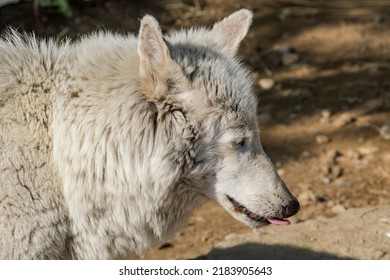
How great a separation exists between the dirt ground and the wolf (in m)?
1.92

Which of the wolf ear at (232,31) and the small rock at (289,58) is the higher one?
the wolf ear at (232,31)

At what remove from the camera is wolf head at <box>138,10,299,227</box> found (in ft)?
14.3

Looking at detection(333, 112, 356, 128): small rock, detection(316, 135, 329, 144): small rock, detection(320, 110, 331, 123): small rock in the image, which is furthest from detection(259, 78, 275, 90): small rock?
detection(316, 135, 329, 144): small rock

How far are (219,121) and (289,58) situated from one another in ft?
16.7

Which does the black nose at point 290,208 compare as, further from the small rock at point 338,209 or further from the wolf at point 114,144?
the small rock at point 338,209

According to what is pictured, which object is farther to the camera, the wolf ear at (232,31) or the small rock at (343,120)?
the small rock at (343,120)

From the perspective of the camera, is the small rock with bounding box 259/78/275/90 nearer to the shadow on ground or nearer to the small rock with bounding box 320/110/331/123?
the small rock with bounding box 320/110/331/123

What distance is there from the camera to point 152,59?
427 cm

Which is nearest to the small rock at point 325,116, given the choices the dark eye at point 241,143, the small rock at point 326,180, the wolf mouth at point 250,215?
the small rock at point 326,180

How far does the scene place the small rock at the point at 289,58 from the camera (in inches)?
366

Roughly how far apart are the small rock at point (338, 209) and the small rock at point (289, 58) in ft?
9.34

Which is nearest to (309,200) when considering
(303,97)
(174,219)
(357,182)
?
(357,182)

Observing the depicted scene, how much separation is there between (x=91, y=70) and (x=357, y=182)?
3655 millimetres

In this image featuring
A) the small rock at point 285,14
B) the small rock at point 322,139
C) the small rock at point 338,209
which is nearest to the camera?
the small rock at point 338,209
